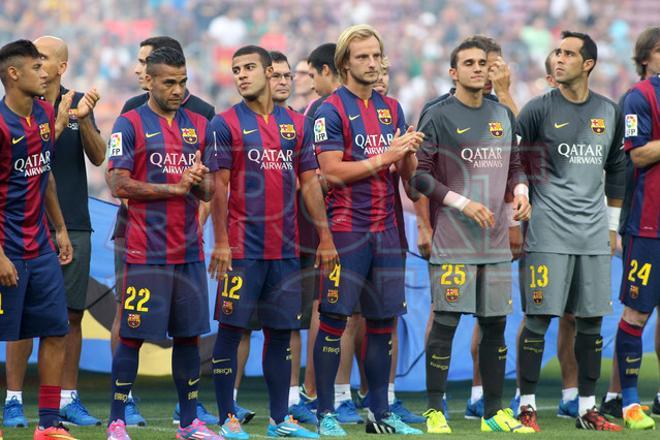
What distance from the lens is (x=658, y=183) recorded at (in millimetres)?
6992

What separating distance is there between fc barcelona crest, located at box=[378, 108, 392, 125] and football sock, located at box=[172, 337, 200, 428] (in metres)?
1.62

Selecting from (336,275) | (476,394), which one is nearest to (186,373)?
(336,275)

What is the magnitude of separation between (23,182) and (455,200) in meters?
2.27

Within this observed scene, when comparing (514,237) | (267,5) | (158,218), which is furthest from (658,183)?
(267,5)

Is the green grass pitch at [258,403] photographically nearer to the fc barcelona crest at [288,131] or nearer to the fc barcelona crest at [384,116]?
the fc barcelona crest at [288,131]

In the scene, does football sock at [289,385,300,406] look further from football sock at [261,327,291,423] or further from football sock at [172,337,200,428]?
football sock at [172,337,200,428]

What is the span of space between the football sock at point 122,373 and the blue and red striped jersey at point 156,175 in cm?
43

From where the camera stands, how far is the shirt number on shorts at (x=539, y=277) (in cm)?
674

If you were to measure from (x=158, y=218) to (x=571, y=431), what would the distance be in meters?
2.66

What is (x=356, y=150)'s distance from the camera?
21.1 ft

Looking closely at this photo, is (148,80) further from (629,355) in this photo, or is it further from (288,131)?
(629,355)

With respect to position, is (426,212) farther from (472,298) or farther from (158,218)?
(158,218)

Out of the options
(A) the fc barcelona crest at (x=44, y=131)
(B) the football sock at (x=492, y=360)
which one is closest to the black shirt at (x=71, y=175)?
(A) the fc barcelona crest at (x=44, y=131)

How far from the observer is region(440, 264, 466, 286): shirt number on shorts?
21.1 feet
